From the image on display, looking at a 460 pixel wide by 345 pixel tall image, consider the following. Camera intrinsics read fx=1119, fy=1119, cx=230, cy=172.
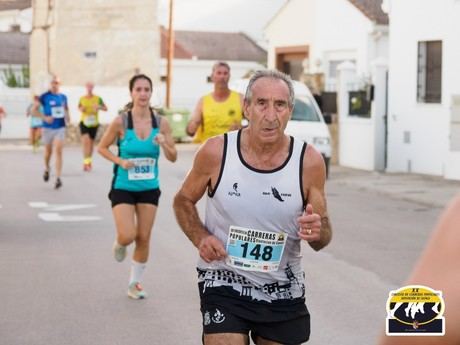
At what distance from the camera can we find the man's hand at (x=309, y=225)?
4.29 meters

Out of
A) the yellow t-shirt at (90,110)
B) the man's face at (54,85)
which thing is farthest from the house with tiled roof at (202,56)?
the man's face at (54,85)

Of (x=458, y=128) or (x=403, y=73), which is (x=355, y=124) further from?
(x=458, y=128)

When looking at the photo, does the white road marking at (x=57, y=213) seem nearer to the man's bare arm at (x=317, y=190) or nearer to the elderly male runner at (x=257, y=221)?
the elderly male runner at (x=257, y=221)

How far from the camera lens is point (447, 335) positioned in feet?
4.51

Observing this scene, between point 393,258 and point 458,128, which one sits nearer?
point 393,258

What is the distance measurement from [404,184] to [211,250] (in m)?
16.9

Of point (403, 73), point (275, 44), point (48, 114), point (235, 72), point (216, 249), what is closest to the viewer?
point (216, 249)

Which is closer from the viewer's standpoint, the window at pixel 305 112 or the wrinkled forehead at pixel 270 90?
the wrinkled forehead at pixel 270 90

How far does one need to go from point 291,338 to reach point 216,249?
48 centimetres

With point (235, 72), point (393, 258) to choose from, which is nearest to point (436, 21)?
point (393, 258)

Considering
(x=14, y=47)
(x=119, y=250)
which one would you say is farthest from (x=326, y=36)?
(x=14, y=47)

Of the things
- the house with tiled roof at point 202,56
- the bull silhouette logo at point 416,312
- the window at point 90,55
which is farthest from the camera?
the house with tiled roof at point 202,56

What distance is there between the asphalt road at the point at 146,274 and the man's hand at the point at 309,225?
868 mm

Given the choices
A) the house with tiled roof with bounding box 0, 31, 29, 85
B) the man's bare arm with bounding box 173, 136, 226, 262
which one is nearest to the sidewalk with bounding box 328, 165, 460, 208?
the man's bare arm with bounding box 173, 136, 226, 262
